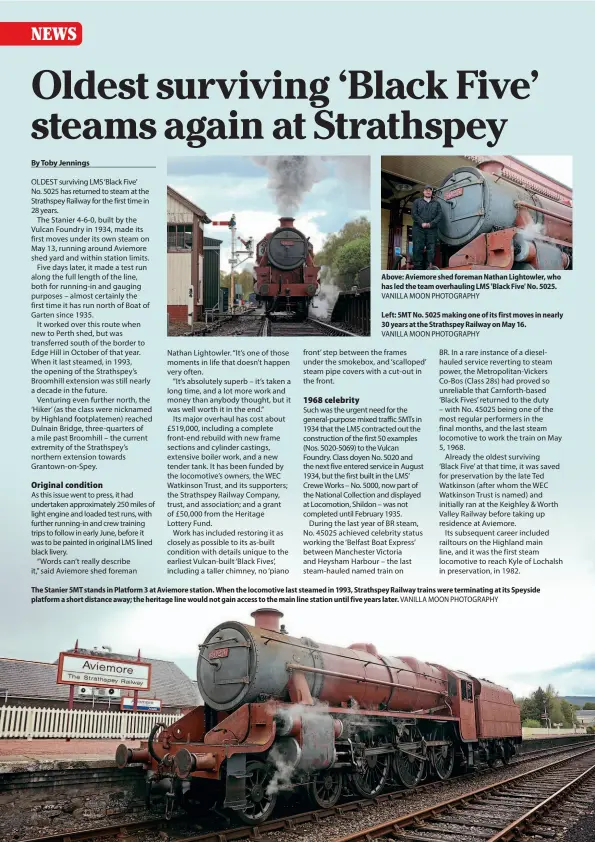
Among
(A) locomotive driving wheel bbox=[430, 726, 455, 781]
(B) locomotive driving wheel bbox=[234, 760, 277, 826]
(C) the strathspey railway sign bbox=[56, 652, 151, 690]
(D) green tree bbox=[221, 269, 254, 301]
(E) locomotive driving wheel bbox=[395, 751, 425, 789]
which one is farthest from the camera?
(D) green tree bbox=[221, 269, 254, 301]

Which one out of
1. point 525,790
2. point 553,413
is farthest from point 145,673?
point 553,413

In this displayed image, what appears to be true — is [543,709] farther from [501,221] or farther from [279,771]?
[279,771]

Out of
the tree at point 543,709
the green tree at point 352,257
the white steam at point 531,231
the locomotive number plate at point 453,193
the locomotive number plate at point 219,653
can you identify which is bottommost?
the tree at point 543,709

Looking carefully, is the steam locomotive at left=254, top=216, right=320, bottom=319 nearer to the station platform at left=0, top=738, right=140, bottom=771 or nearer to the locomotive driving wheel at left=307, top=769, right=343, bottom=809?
the station platform at left=0, top=738, right=140, bottom=771

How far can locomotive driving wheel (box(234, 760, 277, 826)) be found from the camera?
5832mm

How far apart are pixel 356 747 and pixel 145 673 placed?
324 centimetres

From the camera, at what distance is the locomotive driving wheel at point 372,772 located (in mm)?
7551

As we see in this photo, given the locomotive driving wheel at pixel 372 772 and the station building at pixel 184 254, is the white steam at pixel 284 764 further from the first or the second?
the station building at pixel 184 254

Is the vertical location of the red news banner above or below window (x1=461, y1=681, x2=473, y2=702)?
above

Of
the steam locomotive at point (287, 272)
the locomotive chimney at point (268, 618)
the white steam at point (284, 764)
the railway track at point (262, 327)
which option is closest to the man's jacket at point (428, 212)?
the railway track at point (262, 327)

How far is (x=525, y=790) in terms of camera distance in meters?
8.90

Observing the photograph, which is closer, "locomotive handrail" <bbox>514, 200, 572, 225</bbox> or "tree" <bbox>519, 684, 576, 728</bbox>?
"locomotive handrail" <bbox>514, 200, 572, 225</bbox>

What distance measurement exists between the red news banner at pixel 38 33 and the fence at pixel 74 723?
7201 millimetres

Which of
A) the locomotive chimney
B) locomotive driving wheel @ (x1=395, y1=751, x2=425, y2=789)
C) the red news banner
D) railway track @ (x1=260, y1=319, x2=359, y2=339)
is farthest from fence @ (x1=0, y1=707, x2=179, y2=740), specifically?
the red news banner
